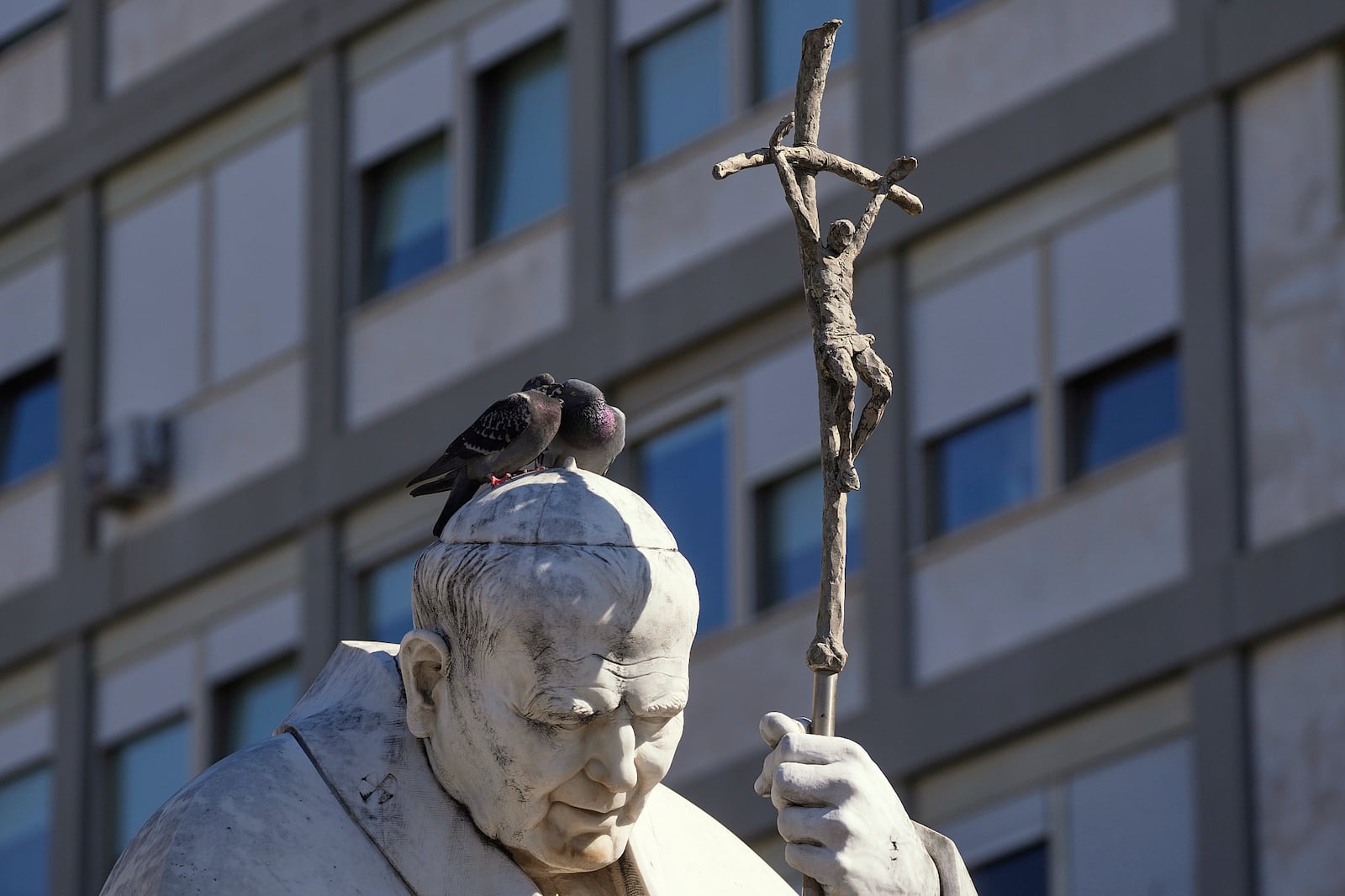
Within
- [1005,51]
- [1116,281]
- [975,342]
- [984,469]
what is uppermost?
[1005,51]

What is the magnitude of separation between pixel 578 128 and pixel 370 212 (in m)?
2.19

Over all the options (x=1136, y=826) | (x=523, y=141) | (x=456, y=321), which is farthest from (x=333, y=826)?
(x=523, y=141)

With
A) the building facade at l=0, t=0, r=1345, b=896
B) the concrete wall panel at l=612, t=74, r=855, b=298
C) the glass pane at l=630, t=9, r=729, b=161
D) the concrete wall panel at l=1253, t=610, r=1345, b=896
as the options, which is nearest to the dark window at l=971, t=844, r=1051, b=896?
the building facade at l=0, t=0, r=1345, b=896

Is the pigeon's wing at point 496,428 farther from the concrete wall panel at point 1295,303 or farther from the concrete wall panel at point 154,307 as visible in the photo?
the concrete wall panel at point 154,307

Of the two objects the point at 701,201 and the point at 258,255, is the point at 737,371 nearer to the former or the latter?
the point at 701,201

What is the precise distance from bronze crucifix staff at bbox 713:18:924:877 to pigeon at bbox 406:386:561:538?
0.63 metres

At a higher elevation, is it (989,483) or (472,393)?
(472,393)

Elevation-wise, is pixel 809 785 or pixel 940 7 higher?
pixel 940 7

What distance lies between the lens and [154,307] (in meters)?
31.5

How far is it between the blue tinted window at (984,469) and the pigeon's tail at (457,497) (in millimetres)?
15905

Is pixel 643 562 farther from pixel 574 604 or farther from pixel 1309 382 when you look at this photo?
pixel 1309 382

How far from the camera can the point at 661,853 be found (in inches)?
383

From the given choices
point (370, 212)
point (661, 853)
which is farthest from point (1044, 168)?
point (661, 853)

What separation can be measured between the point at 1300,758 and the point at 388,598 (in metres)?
7.52
